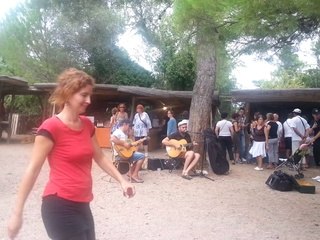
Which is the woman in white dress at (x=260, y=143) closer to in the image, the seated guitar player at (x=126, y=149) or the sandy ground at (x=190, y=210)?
the sandy ground at (x=190, y=210)

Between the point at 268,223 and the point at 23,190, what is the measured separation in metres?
4.07

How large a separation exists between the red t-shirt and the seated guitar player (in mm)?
5556

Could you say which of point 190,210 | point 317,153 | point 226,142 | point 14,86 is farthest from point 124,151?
point 14,86

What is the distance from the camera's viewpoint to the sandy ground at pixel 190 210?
15.9 ft

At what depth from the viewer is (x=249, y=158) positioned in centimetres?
1233

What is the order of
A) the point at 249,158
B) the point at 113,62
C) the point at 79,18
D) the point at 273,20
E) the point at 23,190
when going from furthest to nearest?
the point at 113,62
the point at 79,18
the point at 249,158
the point at 273,20
the point at 23,190

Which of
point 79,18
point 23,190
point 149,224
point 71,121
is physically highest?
point 79,18

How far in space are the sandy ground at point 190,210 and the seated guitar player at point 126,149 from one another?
0.40 metres

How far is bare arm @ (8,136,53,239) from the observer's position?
7.34ft

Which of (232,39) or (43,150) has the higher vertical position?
(232,39)

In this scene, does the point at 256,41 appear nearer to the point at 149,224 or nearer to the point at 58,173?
the point at 149,224

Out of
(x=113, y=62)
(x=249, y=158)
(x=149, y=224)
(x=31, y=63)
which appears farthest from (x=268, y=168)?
(x=31, y=63)

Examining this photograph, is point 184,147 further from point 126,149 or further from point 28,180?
point 28,180

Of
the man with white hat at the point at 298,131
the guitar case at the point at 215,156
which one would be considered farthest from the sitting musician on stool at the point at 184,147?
the man with white hat at the point at 298,131
